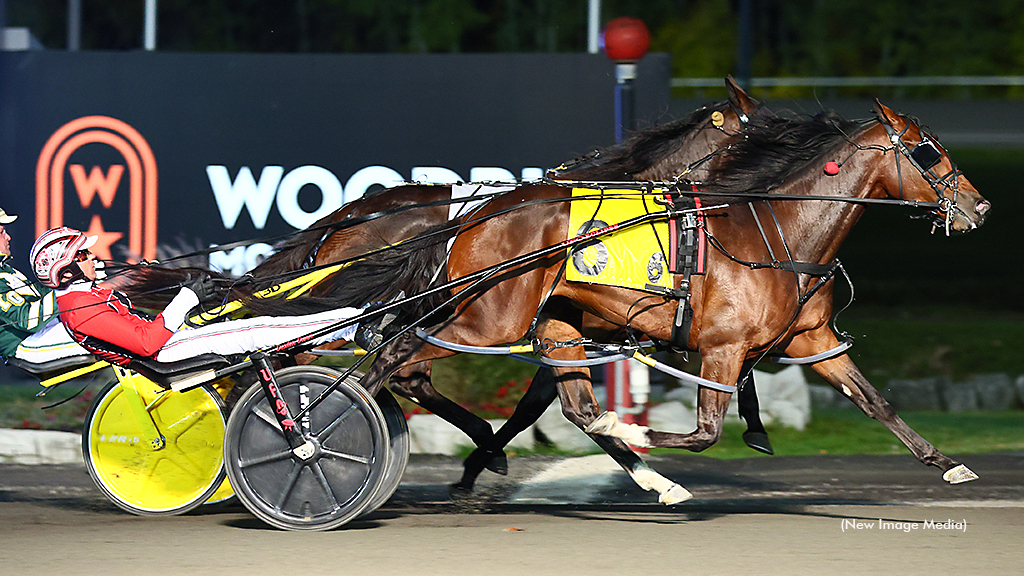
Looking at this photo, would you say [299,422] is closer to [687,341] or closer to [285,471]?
[285,471]

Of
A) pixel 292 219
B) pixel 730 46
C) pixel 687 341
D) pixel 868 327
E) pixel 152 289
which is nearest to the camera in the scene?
pixel 687 341

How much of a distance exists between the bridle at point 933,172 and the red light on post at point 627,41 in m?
2.24

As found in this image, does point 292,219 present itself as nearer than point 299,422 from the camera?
No

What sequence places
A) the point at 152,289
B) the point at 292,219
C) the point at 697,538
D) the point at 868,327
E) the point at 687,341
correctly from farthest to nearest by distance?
the point at 868,327
the point at 292,219
the point at 152,289
the point at 687,341
the point at 697,538

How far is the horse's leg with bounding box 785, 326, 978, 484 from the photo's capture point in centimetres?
635

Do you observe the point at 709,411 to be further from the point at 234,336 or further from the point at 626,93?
the point at 626,93

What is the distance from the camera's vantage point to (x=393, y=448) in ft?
20.2

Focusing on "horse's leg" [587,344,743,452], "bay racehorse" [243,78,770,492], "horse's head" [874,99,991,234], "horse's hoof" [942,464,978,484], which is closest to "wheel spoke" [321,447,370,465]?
"bay racehorse" [243,78,770,492]

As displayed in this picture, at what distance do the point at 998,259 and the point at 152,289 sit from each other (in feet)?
59.4

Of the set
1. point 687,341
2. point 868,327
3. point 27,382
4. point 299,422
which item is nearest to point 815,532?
point 687,341

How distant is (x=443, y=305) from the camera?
6332 millimetres

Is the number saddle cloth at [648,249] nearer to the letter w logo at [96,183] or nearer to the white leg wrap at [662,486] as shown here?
the white leg wrap at [662,486]

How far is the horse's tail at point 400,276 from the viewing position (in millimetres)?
6527

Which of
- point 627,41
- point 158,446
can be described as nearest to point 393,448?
point 158,446
